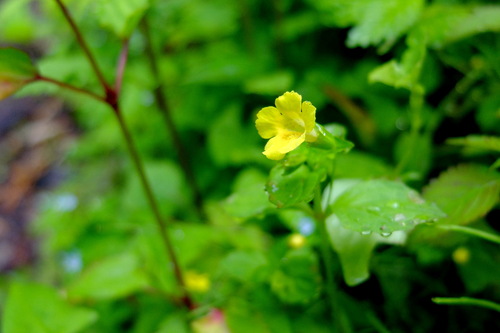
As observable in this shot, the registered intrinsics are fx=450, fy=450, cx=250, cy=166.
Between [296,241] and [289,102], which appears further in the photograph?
[296,241]

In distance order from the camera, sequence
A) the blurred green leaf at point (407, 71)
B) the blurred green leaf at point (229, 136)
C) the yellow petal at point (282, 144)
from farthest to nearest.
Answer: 1. the blurred green leaf at point (229, 136)
2. the blurred green leaf at point (407, 71)
3. the yellow petal at point (282, 144)

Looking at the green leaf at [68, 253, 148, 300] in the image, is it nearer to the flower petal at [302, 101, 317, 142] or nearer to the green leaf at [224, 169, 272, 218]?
the green leaf at [224, 169, 272, 218]

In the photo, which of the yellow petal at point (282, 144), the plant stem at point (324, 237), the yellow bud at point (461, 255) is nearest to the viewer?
the yellow petal at point (282, 144)

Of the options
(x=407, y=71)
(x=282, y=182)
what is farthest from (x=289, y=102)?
(x=407, y=71)

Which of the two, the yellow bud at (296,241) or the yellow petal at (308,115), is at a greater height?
the yellow petal at (308,115)

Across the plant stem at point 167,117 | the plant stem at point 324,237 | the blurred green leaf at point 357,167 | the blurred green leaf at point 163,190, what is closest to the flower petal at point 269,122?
the plant stem at point 324,237

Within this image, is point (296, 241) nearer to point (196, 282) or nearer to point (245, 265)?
point (245, 265)

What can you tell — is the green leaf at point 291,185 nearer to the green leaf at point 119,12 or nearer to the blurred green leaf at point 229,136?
the green leaf at point 119,12
